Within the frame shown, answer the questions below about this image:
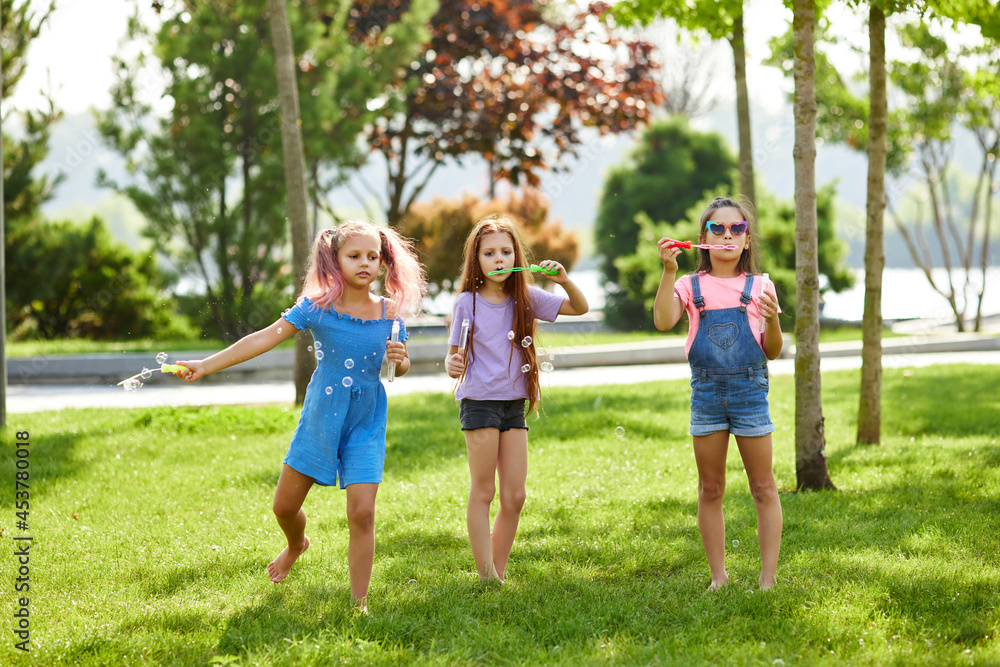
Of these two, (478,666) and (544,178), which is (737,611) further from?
(544,178)

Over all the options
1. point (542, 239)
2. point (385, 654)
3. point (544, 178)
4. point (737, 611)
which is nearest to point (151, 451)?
point (385, 654)

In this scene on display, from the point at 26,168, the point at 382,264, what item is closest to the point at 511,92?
the point at 26,168

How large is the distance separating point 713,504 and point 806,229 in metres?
2.07

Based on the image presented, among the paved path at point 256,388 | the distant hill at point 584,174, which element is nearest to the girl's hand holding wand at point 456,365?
the distant hill at point 584,174

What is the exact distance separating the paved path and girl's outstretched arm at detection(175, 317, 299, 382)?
6.07 meters

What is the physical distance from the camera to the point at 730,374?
3.76 m

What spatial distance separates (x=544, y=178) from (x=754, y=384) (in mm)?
12261

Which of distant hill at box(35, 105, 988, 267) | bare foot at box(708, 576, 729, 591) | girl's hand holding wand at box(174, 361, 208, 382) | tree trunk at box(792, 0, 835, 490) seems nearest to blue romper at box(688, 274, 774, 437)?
bare foot at box(708, 576, 729, 591)

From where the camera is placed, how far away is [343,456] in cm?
368

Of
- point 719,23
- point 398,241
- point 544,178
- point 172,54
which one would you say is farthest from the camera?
point 544,178

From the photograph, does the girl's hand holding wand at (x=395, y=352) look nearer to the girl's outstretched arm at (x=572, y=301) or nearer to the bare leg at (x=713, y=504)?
the girl's outstretched arm at (x=572, y=301)

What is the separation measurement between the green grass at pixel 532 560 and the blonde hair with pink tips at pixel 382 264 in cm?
126

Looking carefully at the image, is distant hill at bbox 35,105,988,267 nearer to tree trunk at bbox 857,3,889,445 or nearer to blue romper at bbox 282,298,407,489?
tree trunk at bbox 857,3,889,445

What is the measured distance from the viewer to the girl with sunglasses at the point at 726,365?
375cm
